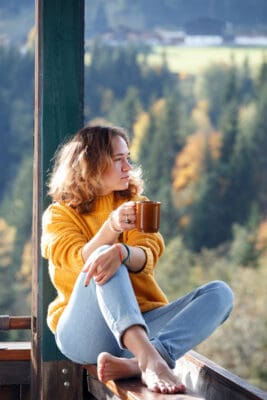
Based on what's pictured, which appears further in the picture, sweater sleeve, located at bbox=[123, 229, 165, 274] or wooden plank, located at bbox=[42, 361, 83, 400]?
wooden plank, located at bbox=[42, 361, 83, 400]

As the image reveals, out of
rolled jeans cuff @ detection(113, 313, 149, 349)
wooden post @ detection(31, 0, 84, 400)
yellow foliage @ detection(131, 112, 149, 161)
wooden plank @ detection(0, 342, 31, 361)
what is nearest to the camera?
rolled jeans cuff @ detection(113, 313, 149, 349)

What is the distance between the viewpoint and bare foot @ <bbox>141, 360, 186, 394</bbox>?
254 centimetres

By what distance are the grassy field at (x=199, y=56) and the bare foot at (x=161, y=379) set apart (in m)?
21.5

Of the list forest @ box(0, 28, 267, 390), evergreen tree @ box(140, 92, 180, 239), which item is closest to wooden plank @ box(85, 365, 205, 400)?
forest @ box(0, 28, 267, 390)

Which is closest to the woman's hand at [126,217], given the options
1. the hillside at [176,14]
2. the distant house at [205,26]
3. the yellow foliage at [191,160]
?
the yellow foliage at [191,160]

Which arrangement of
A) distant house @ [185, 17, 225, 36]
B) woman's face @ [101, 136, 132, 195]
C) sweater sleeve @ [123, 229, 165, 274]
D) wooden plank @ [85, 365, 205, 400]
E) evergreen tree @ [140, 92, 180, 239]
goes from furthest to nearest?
distant house @ [185, 17, 225, 36]
evergreen tree @ [140, 92, 180, 239]
woman's face @ [101, 136, 132, 195]
sweater sleeve @ [123, 229, 165, 274]
wooden plank @ [85, 365, 205, 400]

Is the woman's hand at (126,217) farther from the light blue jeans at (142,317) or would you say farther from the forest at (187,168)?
the forest at (187,168)

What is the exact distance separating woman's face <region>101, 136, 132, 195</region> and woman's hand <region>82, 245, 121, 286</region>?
35 centimetres

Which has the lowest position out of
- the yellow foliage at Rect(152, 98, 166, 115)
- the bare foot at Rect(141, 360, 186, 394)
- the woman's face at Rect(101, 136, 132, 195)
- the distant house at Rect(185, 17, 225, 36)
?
the bare foot at Rect(141, 360, 186, 394)

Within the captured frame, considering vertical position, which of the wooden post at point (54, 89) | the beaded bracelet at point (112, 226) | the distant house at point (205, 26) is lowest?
the beaded bracelet at point (112, 226)

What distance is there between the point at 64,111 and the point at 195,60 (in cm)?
2094

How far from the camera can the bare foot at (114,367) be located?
2693mm

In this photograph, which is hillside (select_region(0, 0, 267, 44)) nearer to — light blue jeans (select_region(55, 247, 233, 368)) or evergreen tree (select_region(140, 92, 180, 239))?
evergreen tree (select_region(140, 92, 180, 239))

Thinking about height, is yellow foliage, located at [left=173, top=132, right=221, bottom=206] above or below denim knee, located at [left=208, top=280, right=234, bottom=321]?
above
